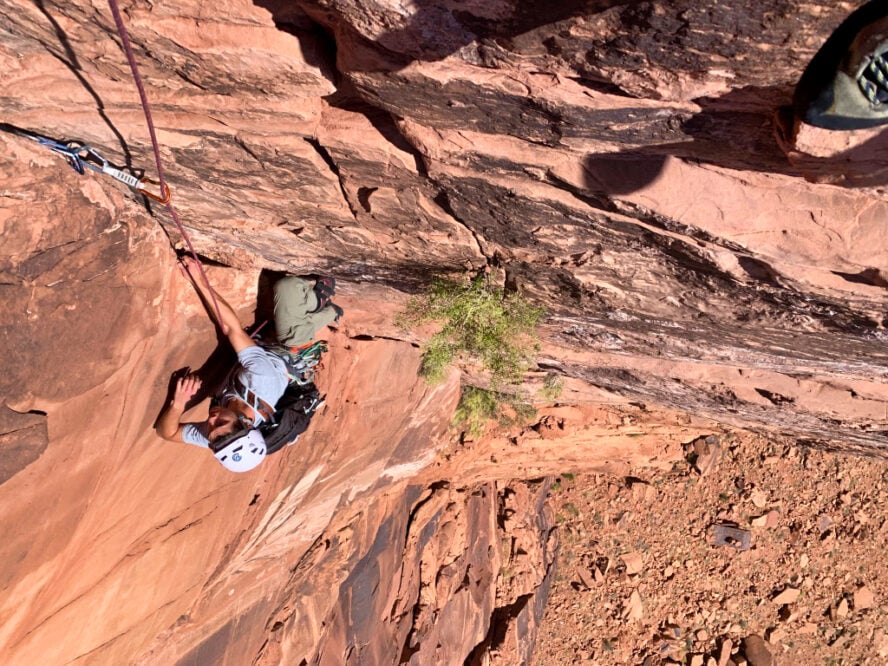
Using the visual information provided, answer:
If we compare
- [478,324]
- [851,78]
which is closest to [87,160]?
[478,324]

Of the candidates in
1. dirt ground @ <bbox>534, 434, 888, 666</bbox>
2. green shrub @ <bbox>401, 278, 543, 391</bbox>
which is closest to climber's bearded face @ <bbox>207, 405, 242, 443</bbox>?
green shrub @ <bbox>401, 278, 543, 391</bbox>

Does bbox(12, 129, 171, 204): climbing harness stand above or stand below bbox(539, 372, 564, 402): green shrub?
above

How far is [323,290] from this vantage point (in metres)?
4.90

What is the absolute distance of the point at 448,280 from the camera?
466 cm

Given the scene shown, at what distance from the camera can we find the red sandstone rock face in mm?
2398

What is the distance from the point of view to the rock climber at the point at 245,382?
3.60 metres

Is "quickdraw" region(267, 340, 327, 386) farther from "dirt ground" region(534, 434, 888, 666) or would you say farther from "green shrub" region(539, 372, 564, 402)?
"dirt ground" region(534, 434, 888, 666)

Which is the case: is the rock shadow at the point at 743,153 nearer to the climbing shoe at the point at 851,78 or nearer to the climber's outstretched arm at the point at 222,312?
the climbing shoe at the point at 851,78

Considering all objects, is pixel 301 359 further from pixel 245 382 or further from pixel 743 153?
pixel 743 153

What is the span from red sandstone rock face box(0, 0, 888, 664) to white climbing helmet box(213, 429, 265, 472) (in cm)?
→ 82

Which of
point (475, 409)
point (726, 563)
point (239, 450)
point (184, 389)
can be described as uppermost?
point (239, 450)

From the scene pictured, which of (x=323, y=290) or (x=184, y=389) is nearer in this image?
(x=184, y=389)

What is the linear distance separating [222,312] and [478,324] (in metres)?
2.00

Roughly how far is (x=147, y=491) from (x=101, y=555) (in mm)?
452
